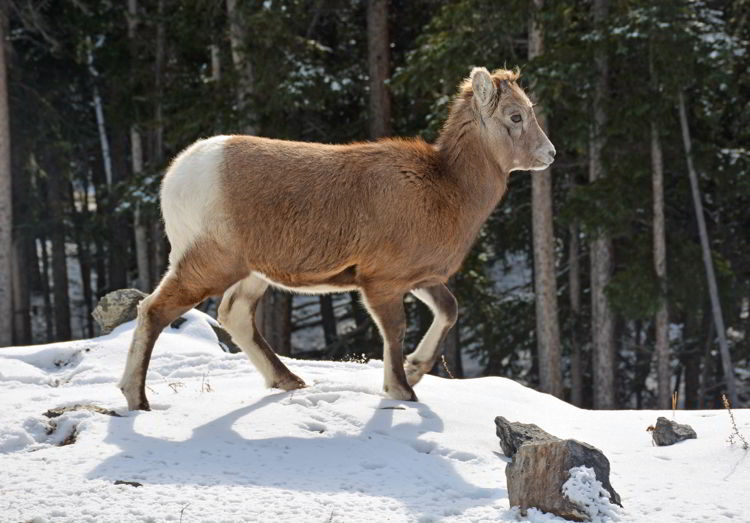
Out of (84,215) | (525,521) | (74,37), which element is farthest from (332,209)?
(84,215)

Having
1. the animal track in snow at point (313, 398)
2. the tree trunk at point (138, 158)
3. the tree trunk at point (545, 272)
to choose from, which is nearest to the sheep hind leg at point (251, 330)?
the animal track in snow at point (313, 398)

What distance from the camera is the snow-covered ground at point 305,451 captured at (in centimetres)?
490

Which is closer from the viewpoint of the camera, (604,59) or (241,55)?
(604,59)

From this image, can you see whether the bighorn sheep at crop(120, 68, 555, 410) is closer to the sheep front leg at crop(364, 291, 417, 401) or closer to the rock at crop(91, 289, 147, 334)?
the sheep front leg at crop(364, 291, 417, 401)

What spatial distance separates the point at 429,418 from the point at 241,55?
1224 centimetres

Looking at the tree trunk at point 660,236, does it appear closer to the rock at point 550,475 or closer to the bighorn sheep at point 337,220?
the bighorn sheep at point 337,220

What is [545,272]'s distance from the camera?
15.9m

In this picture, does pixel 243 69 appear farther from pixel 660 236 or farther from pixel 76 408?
pixel 76 408

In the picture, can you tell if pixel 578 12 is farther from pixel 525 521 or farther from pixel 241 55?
pixel 525 521

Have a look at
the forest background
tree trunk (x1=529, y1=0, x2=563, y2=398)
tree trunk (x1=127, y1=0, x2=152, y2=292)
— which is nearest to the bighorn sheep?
the forest background

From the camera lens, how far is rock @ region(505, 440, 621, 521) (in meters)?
4.88

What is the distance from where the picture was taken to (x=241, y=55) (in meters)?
17.5

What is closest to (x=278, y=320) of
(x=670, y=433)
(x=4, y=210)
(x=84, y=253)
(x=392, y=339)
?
(x=4, y=210)

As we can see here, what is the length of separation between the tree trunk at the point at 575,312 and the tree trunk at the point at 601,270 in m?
1.29
